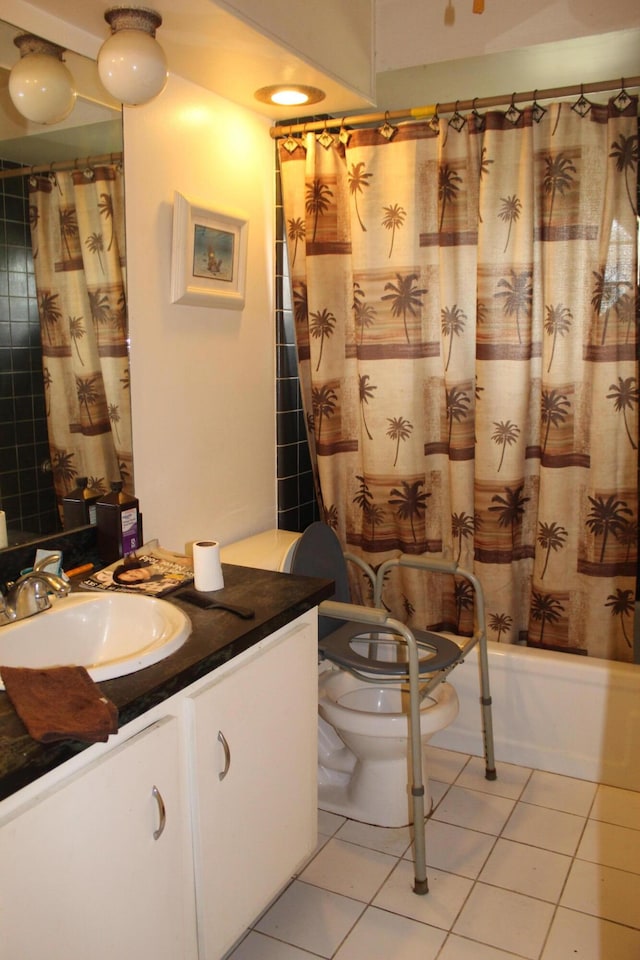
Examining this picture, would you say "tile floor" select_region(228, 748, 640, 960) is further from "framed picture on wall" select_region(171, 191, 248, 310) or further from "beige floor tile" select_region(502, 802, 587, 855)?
"framed picture on wall" select_region(171, 191, 248, 310)

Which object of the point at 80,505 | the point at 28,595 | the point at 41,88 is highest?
the point at 41,88

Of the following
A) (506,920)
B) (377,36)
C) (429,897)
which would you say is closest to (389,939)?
(429,897)

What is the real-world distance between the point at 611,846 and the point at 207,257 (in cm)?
199

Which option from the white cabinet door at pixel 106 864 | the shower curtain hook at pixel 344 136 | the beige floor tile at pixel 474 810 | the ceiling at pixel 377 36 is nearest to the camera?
the white cabinet door at pixel 106 864

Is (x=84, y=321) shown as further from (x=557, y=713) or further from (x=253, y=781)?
(x=557, y=713)

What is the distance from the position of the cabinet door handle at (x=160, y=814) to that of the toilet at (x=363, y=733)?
83 centimetres

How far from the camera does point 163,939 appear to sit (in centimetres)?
141

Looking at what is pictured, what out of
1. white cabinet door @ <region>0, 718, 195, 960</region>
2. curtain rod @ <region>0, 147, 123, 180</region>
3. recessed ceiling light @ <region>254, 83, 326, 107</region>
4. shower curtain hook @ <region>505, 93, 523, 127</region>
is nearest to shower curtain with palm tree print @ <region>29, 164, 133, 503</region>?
curtain rod @ <region>0, 147, 123, 180</region>

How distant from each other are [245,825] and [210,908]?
17cm

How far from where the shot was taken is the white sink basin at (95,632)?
148 cm

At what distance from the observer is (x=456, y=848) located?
2.13m

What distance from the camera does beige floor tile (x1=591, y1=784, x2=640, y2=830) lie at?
7.33 feet

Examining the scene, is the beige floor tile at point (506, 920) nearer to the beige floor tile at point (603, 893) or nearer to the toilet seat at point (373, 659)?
the beige floor tile at point (603, 893)

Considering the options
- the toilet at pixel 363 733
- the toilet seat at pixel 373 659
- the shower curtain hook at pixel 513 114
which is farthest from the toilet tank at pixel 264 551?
the shower curtain hook at pixel 513 114
